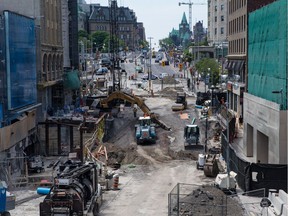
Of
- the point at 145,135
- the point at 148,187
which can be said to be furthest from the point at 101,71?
the point at 148,187

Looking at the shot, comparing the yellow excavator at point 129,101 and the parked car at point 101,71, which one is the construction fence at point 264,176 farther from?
the parked car at point 101,71

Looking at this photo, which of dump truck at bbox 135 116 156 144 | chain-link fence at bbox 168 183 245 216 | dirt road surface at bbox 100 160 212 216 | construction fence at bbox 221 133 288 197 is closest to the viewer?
chain-link fence at bbox 168 183 245 216

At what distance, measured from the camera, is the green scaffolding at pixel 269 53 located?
112 feet

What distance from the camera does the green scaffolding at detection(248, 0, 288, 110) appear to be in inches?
1347

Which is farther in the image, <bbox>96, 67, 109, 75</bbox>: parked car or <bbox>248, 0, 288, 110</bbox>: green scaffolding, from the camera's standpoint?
<bbox>96, 67, 109, 75</bbox>: parked car

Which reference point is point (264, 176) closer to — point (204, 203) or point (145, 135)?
point (204, 203)

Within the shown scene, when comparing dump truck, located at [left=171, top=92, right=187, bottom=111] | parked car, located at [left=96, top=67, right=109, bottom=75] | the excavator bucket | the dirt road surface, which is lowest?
the dirt road surface

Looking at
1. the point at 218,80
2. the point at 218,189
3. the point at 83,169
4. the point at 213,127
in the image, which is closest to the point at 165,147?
the point at 213,127

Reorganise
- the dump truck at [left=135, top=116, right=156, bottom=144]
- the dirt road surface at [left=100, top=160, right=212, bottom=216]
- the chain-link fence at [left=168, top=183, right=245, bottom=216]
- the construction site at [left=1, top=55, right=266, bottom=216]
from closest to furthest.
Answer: the chain-link fence at [left=168, top=183, right=245, bottom=216] → the construction site at [left=1, top=55, right=266, bottom=216] → the dirt road surface at [left=100, top=160, right=212, bottom=216] → the dump truck at [left=135, top=116, right=156, bottom=144]

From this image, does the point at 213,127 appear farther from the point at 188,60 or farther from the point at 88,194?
the point at 188,60

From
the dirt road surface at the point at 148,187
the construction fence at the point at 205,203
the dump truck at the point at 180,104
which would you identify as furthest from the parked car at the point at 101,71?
the construction fence at the point at 205,203

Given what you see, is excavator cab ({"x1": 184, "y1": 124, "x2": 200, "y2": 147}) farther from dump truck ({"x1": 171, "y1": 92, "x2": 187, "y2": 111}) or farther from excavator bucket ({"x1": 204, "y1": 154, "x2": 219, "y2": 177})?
dump truck ({"x1": 171, "y1": 92, "x2": 187, "y2": 111})

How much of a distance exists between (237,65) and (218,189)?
39.8m

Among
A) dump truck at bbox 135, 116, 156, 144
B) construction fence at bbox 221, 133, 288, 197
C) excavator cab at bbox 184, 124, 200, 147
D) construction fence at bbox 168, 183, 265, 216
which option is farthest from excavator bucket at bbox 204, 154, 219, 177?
dump truck at bbox 135, 116, 156, 144
